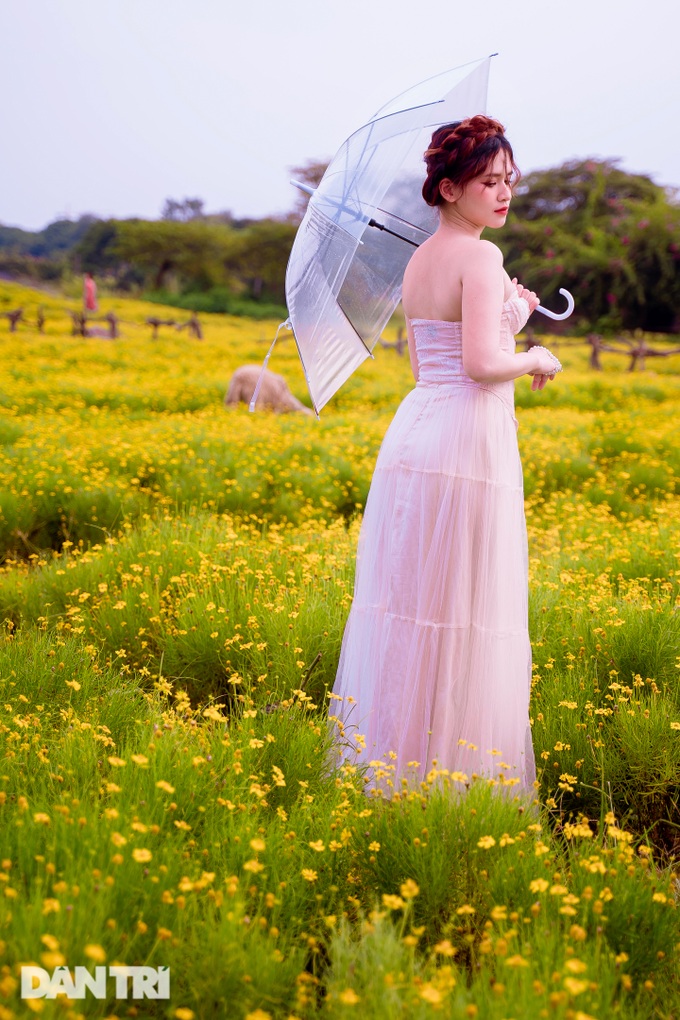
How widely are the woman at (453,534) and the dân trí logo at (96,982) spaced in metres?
1.26

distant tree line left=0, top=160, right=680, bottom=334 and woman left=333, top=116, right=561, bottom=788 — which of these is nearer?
woman left=333, top=116, right=561, bottom=788

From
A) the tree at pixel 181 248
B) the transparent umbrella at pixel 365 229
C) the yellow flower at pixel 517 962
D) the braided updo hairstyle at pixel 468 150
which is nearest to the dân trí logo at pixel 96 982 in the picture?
the yellow flower at pixel 517 962

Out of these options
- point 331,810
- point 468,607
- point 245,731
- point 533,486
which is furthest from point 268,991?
point 533,486

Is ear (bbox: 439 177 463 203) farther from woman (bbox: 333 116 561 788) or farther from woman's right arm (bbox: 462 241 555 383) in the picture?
woman's right arm (bbox: 462 241 555 383)

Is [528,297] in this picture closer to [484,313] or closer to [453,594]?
[484,313]

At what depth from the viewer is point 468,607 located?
3059mm

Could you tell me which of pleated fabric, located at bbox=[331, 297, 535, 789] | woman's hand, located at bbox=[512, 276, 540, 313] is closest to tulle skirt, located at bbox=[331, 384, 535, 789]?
pleated fabric, located at bbox=[331, 297, 535, 789]

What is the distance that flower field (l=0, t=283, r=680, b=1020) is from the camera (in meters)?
1.89

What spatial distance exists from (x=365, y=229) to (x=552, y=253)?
29.9 meters

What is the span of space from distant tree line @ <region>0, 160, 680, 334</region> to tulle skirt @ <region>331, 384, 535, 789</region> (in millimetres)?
28136

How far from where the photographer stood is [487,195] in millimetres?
2854

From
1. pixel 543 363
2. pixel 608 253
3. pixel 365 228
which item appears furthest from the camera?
pixel 608 253

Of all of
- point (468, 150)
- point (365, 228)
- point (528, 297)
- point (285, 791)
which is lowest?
point (285, 791)

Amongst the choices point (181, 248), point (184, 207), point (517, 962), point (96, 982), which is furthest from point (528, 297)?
point (184, 207)
